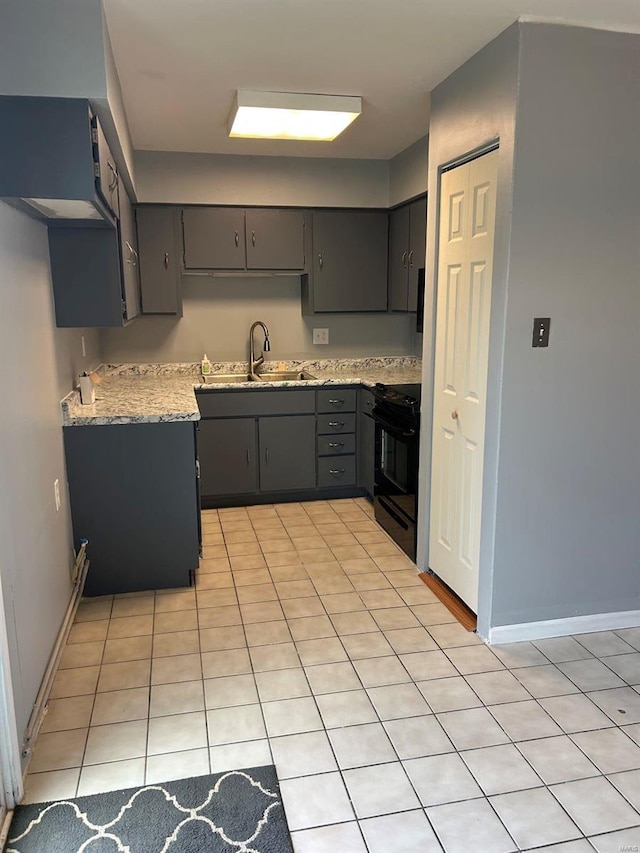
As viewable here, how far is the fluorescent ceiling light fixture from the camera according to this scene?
3.03 metres

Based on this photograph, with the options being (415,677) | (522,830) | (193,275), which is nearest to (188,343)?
(193,275)

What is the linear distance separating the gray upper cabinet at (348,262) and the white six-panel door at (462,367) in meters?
1.67

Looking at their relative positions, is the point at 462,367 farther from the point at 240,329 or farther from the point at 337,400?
the point at 240,329

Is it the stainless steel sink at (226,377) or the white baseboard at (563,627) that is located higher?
Answer: the stainless steel sink at (226,377)

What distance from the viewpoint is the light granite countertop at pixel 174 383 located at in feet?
10.0

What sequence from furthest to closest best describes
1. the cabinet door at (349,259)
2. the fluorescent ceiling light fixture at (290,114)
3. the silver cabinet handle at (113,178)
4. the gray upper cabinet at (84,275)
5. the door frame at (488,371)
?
the cabinet door at (349,259), the fluorescent ceiling light fixture at (290,114), the gray upper cabinet at (84,275), the silver cabinet handle at (113,178), the door frame at (488,371)

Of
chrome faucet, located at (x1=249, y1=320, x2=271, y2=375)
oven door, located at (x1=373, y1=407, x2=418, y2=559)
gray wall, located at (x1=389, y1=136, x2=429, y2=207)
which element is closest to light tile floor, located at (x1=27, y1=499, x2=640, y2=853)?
oven door, located at (x1=373, y1=407, x2=418, y2=559)

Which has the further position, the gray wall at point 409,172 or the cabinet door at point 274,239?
the cabinet door at point 274,239

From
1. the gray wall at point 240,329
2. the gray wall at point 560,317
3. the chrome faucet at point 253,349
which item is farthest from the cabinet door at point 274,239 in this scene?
the gray wall at point 560,317

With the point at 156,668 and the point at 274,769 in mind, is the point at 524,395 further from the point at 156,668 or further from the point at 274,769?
the point at 156,668

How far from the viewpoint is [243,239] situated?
450 cm

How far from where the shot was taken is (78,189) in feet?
6.79

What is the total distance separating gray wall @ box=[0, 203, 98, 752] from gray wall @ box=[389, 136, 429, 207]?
2.36 m

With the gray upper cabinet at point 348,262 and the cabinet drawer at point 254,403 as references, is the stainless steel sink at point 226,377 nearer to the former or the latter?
the cabinet drawer at point 254,403
